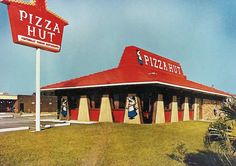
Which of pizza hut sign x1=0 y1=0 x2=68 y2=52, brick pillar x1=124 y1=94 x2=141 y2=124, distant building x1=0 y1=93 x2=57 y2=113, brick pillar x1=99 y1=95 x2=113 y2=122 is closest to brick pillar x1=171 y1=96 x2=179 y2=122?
brick pillar x1=124 y1=94 x2=141 y2=124

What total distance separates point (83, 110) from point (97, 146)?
43.3 feet

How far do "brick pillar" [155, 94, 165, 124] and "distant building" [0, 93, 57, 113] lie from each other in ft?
136

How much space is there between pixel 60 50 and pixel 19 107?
43032 mm

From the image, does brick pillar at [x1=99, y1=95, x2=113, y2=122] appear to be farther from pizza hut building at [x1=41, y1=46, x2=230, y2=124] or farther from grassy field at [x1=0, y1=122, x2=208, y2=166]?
grassy field at [x1=0, y1=122, x2=208, y2=166]

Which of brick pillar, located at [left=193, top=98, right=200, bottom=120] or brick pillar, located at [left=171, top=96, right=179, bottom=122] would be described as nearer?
brick pillar, located at [left=171, top=96, right=179, bottom=122]

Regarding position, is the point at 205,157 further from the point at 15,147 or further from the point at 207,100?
the point at 207,100

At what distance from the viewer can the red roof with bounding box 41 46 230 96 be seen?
23672mm

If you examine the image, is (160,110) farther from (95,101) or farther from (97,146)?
(97,146)

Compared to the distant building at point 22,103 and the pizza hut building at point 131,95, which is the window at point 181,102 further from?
the distant building at point 22,103

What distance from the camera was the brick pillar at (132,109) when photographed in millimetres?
23594

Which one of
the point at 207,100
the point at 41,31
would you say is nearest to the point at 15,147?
the point at 41,31

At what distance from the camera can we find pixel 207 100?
36.9m

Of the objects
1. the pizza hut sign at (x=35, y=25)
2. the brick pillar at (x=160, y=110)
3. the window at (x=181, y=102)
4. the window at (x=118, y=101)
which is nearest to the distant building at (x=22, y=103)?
the window at (x=118, y=101)

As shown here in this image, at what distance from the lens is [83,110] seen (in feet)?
92.1
